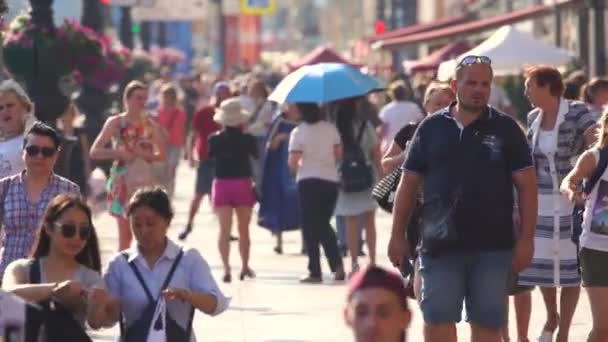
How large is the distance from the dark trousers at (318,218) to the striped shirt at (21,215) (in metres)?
6.95

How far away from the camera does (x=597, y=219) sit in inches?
421

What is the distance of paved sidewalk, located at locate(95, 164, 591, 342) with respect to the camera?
13.8 m

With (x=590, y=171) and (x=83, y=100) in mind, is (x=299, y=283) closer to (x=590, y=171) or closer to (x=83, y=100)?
(x=590, y=171)

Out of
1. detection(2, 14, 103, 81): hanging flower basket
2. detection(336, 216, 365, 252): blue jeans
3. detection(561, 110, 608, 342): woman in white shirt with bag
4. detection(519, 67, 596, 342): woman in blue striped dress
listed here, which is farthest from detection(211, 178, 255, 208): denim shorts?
detection(561, 110, 608, 342): woman in white shirt with bag

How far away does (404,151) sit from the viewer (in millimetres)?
12453

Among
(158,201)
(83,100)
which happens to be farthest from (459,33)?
(158,201)

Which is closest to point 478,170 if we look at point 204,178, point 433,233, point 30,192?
point 433,233

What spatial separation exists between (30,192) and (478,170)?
210cm

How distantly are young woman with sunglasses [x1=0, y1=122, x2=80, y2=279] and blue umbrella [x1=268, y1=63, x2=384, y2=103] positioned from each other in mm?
6783

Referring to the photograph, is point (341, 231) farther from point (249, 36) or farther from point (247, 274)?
point (249, 36)

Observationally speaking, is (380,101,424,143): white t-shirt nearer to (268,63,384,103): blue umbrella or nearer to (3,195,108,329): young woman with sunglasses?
(268,63,384,103): blue umbrella

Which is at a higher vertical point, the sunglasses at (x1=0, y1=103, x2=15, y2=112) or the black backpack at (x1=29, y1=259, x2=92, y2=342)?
the sunglasses at (x1=0, y1=103, x2=15, y2=112)

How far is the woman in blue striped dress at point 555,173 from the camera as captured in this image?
40.2 feet

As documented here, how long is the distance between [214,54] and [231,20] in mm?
4169
